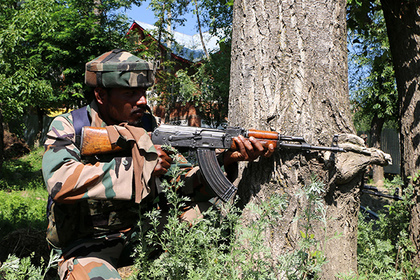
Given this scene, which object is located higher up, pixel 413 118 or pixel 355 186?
pixel 413 118

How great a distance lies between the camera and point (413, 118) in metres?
3.87

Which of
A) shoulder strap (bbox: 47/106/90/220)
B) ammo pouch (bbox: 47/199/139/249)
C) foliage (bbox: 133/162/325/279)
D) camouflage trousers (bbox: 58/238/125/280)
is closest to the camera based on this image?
foliage (bbox: 133/162/325/279)

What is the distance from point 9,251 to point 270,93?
3.76m

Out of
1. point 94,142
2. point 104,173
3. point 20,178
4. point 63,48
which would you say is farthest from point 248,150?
point 63,48

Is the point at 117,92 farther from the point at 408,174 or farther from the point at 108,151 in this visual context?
the point at 408,174

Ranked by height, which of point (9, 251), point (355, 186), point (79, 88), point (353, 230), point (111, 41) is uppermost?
point (111, 41)

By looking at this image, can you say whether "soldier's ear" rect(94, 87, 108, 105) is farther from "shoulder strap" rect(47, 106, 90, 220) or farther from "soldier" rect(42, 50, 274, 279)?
"shoulder strap" rect(47, 106, 90, 220)

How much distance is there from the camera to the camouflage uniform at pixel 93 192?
2.53 meters

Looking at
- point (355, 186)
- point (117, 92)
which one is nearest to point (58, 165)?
point (117, 92)

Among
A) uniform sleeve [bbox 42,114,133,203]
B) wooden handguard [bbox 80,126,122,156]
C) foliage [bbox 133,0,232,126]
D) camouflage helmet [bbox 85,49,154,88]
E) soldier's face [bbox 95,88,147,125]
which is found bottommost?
uniform sleeve [bbox 42,114,133,203]

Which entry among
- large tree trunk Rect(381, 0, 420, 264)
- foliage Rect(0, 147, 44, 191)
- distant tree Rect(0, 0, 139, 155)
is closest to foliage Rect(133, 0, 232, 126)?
distant tree Rect(0, 0, 139, 155)

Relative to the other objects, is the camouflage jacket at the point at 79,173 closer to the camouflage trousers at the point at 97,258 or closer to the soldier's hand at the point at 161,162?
the soldier's hand at the point at 161,162

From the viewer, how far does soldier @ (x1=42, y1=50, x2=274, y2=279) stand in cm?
254

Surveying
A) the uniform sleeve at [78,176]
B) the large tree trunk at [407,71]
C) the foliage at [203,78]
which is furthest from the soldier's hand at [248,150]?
the foliage at [203,78]
